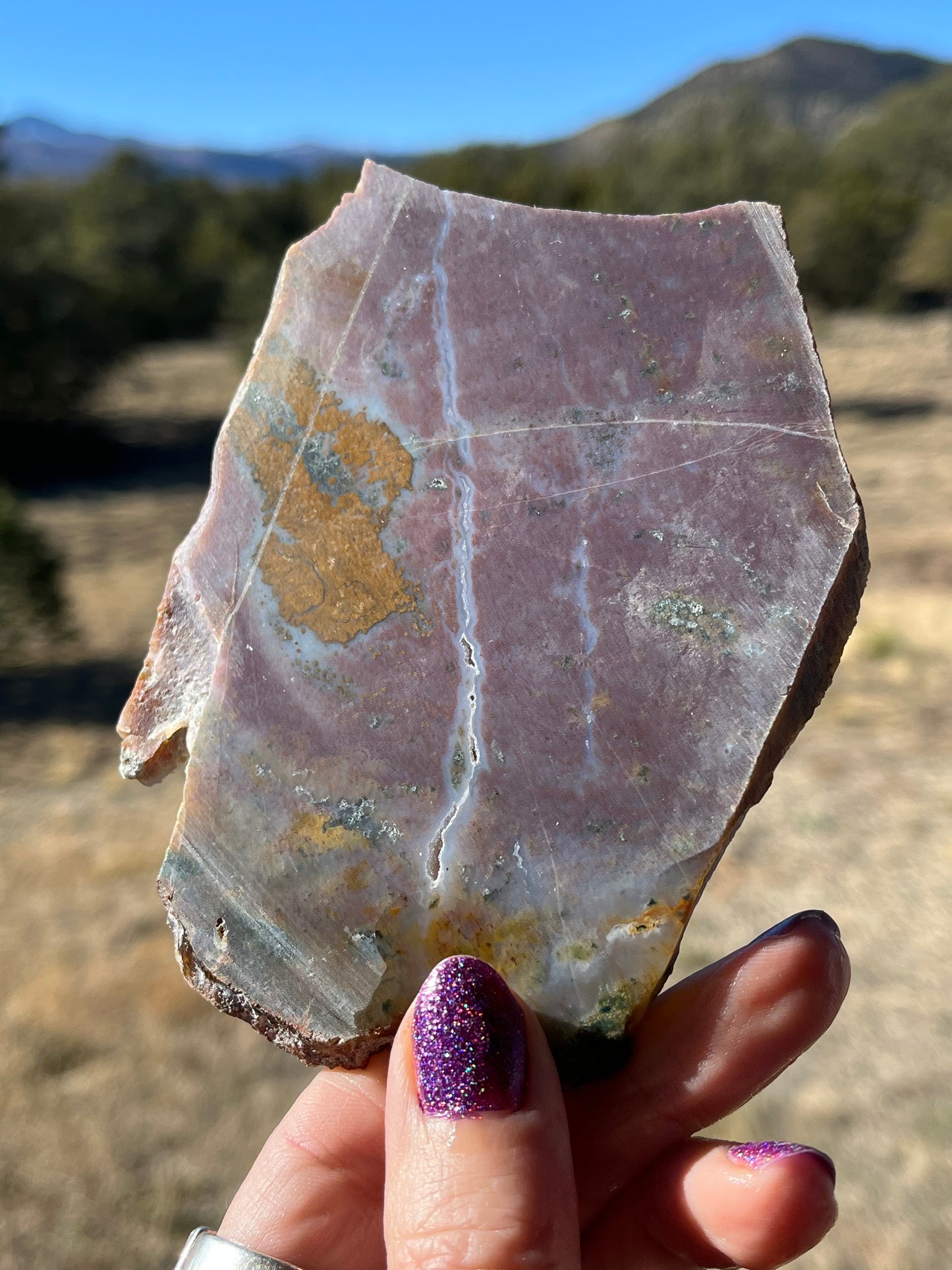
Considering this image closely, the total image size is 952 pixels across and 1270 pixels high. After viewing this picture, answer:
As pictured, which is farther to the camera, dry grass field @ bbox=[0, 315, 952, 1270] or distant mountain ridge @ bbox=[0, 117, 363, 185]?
distant mountain ridge @ bbox=[0, 117, 363, 185]

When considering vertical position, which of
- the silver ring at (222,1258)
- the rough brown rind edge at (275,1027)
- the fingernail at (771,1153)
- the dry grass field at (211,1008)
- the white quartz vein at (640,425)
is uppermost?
the white quartz vein at (640,425)

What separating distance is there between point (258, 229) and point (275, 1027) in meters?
25.0

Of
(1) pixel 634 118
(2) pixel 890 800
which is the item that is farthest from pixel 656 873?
(1) pixel 634 118

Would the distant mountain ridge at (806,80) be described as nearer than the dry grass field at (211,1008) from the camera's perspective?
No

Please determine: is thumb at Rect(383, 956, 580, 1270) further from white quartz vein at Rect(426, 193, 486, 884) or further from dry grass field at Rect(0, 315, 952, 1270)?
dry grass field at Rect(0, 315, 952, 1270)

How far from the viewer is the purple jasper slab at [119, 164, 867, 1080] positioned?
1.25 m

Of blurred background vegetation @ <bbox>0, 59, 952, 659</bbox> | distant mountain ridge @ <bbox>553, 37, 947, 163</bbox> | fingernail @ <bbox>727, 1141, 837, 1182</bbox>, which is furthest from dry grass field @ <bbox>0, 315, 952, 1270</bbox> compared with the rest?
distant mountain ridge @ <bbox>553, 37, 947, 163</bbox>

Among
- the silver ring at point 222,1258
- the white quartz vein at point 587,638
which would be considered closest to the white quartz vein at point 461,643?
the white quartz vein at point 587,638

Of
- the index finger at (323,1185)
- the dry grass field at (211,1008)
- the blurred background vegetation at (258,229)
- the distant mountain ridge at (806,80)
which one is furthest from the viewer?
the distant mountain ridge at (806,80)

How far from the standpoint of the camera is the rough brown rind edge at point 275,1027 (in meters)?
1.26

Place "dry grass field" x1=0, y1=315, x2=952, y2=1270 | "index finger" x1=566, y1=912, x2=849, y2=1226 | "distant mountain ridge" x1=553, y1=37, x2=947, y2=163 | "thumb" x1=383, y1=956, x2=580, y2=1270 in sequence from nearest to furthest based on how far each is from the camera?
"thumb" x1=383, y1=956, x2=580, y2=1270 < "index finger" x1=566, y1=912, x2=849, y2=1226 < "dry grass field" x1=0, y1=315, x2=952, y2=1270 < "distant mountain ridge" x1=553, y1=37, x2=947, y2=163

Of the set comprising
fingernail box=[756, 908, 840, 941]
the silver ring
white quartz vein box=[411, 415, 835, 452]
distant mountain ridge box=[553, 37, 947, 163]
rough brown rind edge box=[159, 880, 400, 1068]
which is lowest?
the silver ring

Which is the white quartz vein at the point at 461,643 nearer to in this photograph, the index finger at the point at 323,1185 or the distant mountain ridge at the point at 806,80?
the index finger at the point at 323,1185

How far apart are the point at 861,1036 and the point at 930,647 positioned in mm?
2802
